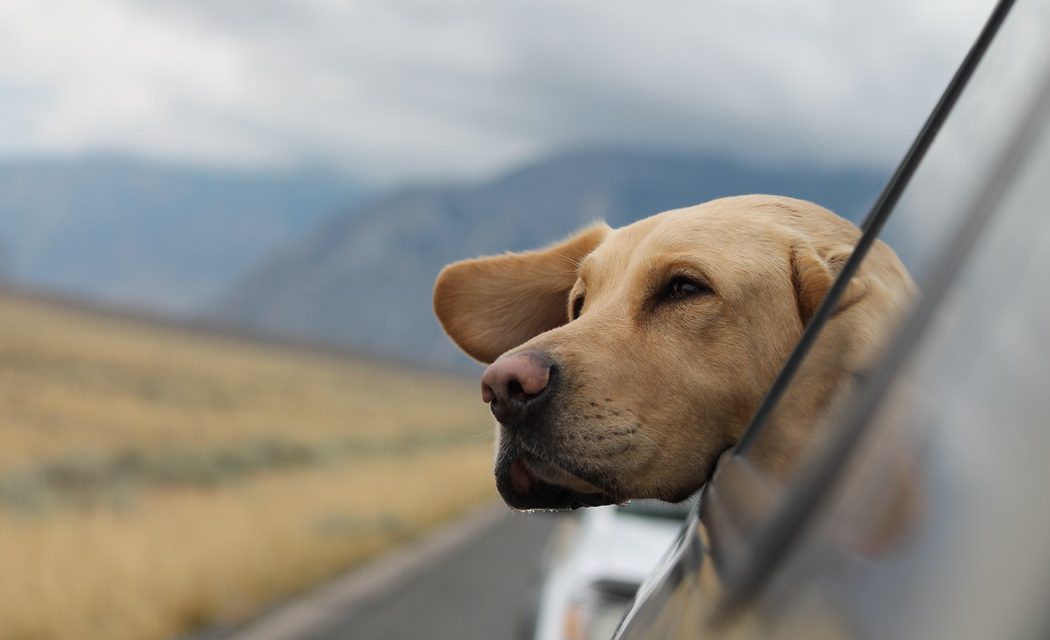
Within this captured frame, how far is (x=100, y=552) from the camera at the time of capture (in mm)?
9758

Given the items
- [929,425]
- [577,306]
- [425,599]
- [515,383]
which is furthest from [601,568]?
[425,599]

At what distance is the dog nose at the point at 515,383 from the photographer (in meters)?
1.51

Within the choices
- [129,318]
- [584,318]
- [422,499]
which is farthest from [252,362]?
[584,318]

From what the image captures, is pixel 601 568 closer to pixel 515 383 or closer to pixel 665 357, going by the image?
pixel 665 357

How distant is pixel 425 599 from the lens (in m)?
11.0

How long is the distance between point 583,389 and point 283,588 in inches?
381

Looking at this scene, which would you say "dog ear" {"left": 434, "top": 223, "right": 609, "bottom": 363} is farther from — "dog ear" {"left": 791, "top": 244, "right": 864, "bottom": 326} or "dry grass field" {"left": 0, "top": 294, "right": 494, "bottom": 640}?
"dog ear" {"left": 791, "top": 244, "right": 864, "bottom": 326}

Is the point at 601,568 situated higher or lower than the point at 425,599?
higher

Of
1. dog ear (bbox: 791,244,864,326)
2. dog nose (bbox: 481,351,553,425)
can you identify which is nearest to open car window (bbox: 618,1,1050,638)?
dog nose (bbox: 481,351,553,425)

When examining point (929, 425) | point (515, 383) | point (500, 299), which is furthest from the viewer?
point (500, 299)

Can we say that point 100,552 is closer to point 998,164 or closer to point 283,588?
point 283,588

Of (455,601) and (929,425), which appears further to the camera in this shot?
(455,601)

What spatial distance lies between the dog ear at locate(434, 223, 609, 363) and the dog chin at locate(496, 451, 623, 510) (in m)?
0.36

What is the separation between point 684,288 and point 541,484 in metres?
0.35
